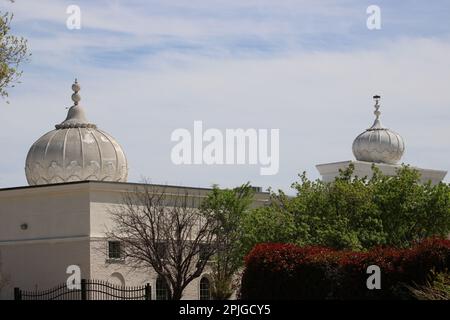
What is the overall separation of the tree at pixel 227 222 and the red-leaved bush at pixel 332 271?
461 inches

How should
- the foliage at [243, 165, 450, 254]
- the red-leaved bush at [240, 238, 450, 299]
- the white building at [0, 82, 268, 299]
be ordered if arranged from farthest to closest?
the white building at [0, 82, 268, 299] < the foliage at [243, 165, 450, 254] < the red-leaved bush at [240, 238, 450, 299]

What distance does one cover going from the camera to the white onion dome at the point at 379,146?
58375 mm

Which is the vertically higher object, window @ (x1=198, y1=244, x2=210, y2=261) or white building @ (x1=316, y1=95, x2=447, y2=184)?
white building @ (x1=316, y1=95, x2=447, y2=184)

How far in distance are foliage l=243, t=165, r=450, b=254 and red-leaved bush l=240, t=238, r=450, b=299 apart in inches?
244

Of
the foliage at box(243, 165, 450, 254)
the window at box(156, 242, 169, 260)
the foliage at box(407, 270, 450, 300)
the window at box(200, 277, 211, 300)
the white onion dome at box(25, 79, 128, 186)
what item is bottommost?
the window at box(200, 277, 211, 300)

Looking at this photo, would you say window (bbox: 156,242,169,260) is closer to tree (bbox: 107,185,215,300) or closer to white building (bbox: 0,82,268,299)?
tree (bbox: 107,185,215,300)

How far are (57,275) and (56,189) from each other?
3.57 meters

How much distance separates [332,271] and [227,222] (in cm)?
1553

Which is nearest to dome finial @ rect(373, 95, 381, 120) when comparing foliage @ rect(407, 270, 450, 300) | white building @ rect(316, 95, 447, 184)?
white building @ rect(316, 95, 447, 184)

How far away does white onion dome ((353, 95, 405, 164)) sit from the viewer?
58375mm

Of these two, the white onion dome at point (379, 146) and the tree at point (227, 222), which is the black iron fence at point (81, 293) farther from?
the white onion dome at point (379, 146)

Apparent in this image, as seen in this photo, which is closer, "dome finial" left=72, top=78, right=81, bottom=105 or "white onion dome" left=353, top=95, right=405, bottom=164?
"dome finial" left=72, top=78, right=81, bottom=105

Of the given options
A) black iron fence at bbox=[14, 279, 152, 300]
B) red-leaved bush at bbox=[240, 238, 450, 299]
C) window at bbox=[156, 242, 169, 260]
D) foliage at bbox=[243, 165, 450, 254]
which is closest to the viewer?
red-leaved bush at bbox=[240, 238, 450, 299]
